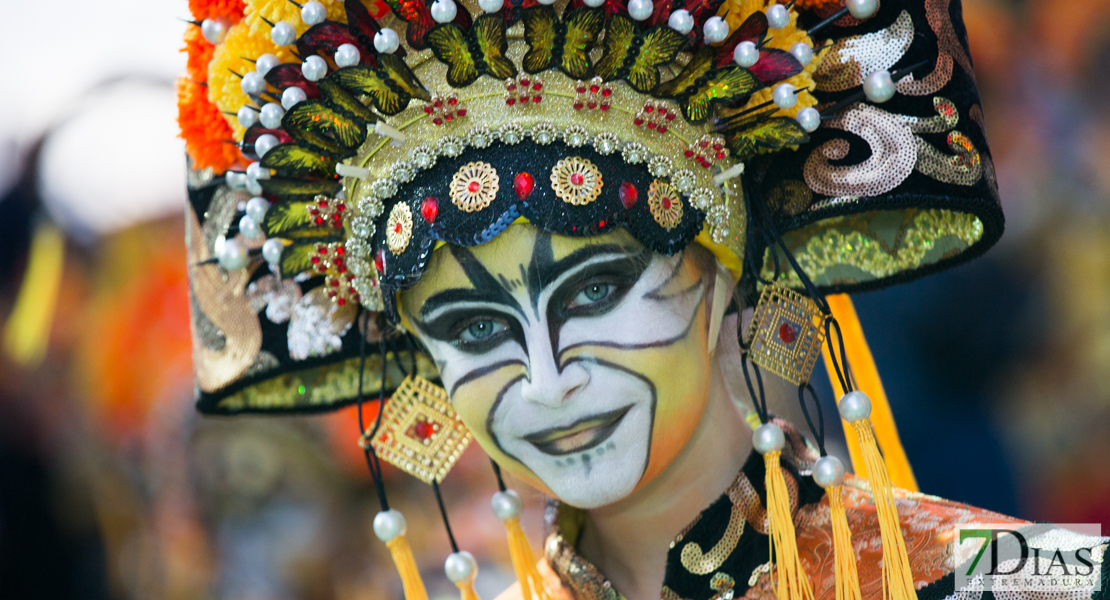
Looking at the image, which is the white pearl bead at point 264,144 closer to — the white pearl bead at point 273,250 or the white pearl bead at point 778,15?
the white pearl bead at point 273,250

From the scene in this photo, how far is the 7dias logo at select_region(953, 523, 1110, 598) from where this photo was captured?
1.47 meters

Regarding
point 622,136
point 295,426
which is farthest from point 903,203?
point 295,426

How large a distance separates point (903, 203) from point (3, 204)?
4445 mm

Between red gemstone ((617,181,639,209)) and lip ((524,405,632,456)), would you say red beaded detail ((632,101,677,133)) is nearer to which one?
red gemstone ((617,181,639,209))

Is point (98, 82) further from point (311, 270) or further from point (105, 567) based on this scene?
point (311, 270)

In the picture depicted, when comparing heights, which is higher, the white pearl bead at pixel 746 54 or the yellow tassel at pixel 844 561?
the white pearl bead at pixel 746 54

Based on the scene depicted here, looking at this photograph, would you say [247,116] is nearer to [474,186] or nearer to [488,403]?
[474,186]

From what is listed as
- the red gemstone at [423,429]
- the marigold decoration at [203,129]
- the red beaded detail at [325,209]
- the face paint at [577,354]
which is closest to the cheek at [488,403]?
the face paint at [577,354]

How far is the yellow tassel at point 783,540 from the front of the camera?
1.59 meters

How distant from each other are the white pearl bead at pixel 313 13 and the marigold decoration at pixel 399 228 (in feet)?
1.06

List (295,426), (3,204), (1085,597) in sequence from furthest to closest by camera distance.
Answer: (3,204), (295,426), (1085,597)

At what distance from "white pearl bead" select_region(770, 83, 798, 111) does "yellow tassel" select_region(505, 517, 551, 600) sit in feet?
2.99

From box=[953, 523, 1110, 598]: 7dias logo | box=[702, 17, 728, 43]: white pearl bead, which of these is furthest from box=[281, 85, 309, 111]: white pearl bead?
box=[953, 523, 1110, 598]: 7dias logo

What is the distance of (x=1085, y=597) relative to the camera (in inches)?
57.3
